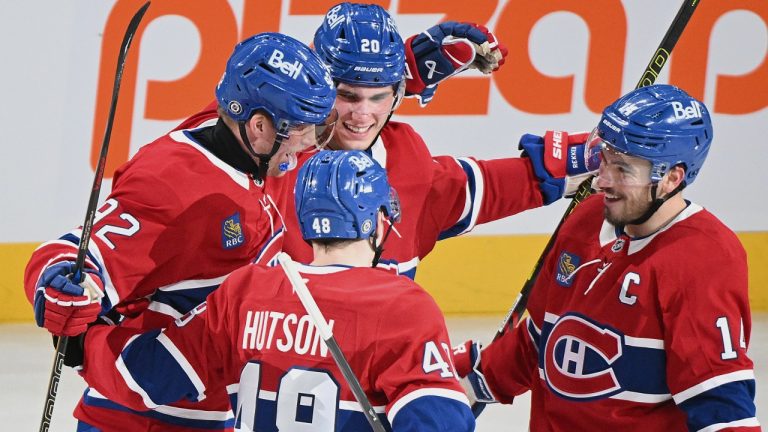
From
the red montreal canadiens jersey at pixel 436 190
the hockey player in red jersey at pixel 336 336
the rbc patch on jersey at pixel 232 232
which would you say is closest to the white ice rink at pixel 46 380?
the red montreal canadiens jersey at pixel 436 190

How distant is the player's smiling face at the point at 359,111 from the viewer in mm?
2951

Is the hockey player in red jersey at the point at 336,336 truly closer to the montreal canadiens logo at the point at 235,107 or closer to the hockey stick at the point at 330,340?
the hockey stick at the point at 330,340

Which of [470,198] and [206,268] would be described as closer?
[206,268]

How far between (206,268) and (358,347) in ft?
1.97

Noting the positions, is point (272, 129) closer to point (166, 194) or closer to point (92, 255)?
point (166, 194)

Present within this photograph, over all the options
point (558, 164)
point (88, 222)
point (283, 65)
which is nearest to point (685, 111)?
point (558, 164)

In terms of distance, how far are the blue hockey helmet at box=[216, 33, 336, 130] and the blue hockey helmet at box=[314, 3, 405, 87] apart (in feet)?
0.95

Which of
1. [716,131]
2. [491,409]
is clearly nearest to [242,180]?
[491,409]

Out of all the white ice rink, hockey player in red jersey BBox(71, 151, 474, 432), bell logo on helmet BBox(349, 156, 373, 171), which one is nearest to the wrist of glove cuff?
hockey player in red jersey BBox(71, 151, 474, 432)

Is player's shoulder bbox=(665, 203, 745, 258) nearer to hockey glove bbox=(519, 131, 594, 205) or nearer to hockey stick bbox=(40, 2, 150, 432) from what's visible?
hockey glove bbox=(519, 131, 594, 205)

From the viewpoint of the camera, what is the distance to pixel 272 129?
8.59 ft

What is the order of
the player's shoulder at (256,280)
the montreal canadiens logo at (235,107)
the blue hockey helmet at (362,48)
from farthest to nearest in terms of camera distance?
the blue hockey helmet at (362,48) < the montreal canadiens logo at (235,107) < the player's shoulder at (256,280)

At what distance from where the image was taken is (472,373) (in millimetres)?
2955

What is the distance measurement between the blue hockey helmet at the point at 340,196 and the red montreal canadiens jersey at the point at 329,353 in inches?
2.8
